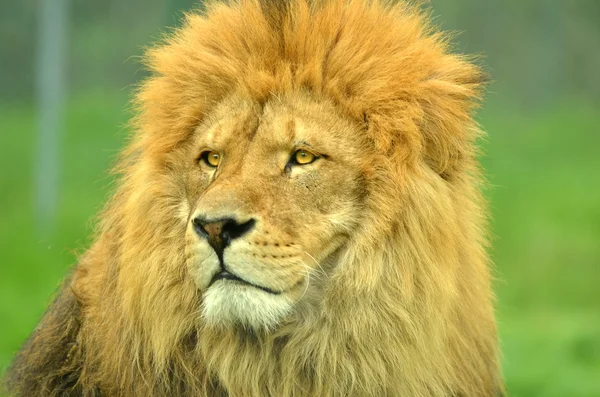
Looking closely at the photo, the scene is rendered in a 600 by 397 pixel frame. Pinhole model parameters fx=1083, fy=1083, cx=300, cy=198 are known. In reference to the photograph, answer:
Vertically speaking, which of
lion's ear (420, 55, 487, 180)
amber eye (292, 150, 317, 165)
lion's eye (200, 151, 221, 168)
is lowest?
lion's eye (200, 151, 221, 168)

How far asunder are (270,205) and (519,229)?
811 centimetres

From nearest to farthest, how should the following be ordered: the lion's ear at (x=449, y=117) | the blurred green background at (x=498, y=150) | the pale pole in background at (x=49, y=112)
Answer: the lion's ear at (x=449, y=117) < the blurred green background at (x=498, y=150) < the pale pole in background at (x=49, y=112)

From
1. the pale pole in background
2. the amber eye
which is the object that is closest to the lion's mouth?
the amber eye

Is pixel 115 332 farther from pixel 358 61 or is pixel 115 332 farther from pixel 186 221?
pixel 358 61

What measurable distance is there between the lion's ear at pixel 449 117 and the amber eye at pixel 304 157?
369 mm

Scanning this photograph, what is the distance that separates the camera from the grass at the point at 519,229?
24.8ft

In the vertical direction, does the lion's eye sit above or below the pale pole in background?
above

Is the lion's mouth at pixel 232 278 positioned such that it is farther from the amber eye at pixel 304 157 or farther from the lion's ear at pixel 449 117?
the lion's ear at pixel 449 117

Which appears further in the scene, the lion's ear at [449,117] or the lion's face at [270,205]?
the lion's ear at [449,117]

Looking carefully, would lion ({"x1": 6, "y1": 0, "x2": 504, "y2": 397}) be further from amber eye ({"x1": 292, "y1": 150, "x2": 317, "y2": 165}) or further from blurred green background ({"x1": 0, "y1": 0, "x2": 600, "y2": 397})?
blurred green background ({"x1": 0, "y1": 0, "x2": 600, "y2": 397})

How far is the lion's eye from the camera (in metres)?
3.54

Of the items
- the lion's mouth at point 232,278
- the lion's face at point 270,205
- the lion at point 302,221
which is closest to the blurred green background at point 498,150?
the lion at point 302,221

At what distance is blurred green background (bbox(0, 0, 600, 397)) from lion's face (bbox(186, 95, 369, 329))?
3246 mm

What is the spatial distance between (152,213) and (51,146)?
19.6 ft
